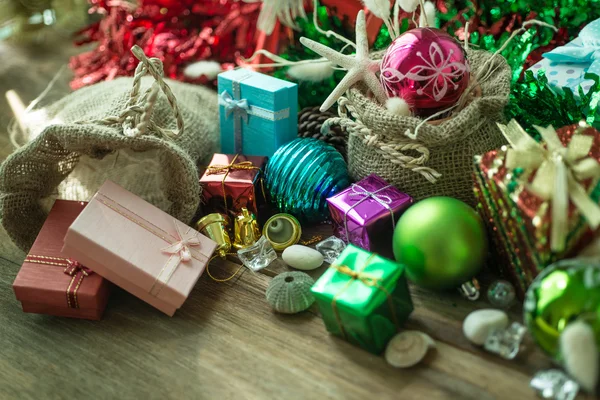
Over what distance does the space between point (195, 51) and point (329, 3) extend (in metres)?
0.34

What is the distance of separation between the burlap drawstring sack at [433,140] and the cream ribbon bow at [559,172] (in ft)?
0.40

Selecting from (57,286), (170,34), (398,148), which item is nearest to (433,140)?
(398,148)

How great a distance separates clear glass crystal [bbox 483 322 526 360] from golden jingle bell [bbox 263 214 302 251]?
1.18 feet

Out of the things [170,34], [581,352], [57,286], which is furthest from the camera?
[170,34]

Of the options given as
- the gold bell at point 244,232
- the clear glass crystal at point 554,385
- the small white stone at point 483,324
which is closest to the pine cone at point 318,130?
the gold bell at point 244,232

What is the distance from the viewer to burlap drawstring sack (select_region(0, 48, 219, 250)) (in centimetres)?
93

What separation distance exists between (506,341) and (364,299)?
0.61 ft

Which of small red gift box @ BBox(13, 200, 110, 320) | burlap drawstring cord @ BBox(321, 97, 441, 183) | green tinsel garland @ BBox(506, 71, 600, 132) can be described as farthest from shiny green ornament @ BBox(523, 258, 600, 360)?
small red gift box @ BBox(13, 200, 110, 320)

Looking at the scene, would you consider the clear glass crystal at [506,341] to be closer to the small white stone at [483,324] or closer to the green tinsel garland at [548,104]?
the small white stone at [483,324]

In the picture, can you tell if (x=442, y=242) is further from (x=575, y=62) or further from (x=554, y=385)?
(x=575, y=62)

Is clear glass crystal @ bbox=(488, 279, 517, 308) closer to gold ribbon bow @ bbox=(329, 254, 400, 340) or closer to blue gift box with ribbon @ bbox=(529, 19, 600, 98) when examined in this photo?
gold ribbon bow @ bbox=(329, 254, 400, 340)

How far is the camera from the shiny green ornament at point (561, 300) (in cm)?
66

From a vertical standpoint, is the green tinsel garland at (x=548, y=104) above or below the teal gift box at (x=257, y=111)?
above

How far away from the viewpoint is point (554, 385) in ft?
2.29
